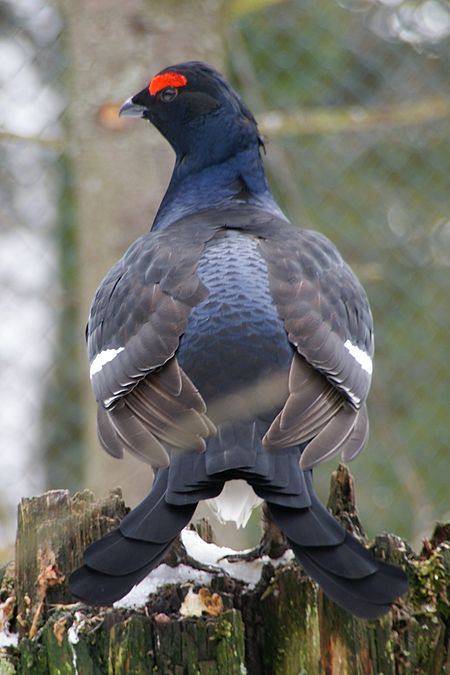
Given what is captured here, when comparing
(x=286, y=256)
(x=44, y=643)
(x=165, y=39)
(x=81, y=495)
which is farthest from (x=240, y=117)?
(x=44, y=643)

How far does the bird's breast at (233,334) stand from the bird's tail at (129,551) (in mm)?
467

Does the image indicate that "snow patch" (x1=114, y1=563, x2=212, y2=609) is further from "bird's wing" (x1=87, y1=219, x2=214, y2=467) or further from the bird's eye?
the bird's eye

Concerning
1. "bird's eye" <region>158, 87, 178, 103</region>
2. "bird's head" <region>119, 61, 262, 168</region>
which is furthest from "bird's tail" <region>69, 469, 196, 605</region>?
"bird's eye" <region>158, 87, 178, 103</region>

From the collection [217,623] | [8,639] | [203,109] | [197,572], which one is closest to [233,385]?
[197,572]

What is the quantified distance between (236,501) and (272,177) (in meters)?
3.39

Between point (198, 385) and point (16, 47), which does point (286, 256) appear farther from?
point (16, 47)

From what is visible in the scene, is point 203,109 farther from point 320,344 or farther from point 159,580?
point 159,580

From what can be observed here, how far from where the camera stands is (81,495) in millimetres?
3371

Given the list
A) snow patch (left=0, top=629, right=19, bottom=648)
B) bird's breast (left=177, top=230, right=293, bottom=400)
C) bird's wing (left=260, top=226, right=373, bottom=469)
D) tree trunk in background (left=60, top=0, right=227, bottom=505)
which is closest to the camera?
snow patch (left=0, top=629, right=19, bottom=648)

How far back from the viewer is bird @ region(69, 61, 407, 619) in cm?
299

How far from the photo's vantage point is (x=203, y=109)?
508cm

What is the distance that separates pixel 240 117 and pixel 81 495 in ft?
7.45

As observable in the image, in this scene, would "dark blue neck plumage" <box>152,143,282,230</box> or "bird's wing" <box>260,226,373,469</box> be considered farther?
"dark blue neck plumage" <box>152,143,282,230</box>

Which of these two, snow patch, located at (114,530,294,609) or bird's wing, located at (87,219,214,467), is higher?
bird's wing, located at (87,219,214,467)
